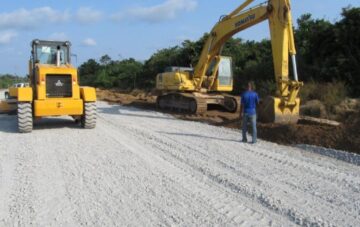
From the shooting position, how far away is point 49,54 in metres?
14.8

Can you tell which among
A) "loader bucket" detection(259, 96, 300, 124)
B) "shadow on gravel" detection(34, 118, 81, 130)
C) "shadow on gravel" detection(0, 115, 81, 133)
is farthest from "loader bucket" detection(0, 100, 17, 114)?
"loader bucket" detection(259, 96, 300, 124)

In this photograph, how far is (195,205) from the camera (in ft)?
19.6

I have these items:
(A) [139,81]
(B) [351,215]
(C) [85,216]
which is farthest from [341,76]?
(A) [139,81]

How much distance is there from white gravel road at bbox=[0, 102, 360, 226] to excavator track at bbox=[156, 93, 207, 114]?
6.50m

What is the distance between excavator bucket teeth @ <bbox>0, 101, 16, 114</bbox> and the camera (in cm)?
1894

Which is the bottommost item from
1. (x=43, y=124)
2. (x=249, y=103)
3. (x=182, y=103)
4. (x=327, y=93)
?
(x=43, y=124)

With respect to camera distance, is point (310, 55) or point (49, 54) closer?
point (49, 54)

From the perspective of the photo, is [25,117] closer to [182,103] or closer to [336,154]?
[182,103]

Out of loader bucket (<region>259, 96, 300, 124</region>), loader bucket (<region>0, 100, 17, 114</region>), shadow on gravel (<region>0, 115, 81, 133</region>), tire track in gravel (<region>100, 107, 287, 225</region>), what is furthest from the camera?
loader bucket (<region>0, 100, 17, 114</region>)

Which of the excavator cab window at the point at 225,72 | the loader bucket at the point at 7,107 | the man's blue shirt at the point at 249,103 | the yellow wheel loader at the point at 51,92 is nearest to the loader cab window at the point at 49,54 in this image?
the yellow wheel loader at the point at 51,92

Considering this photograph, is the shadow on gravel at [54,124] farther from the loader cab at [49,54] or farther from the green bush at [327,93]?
the green bush at [327,93]

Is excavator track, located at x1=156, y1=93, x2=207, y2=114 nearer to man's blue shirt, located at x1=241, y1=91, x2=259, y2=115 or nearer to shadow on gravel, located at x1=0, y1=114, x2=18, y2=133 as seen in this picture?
man's blue shirt, located at x1=241, y1=91, x2=259, y2=115

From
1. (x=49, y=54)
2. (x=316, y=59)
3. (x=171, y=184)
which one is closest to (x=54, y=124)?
(x=49, y=54)

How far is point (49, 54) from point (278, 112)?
25.6 ft
